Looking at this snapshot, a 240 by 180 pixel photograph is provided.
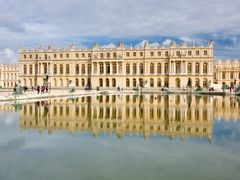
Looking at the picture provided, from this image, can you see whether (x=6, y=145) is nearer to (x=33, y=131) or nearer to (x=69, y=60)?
(x=33, y=131)

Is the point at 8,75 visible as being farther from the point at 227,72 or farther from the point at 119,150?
the point at 119,150

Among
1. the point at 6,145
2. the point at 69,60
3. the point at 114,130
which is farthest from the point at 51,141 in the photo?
the point at 69,60

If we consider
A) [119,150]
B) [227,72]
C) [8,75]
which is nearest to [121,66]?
[227,72]

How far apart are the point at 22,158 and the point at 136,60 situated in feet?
240

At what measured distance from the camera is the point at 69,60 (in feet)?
286

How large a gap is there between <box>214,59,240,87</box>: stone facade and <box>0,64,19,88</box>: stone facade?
72791 mm

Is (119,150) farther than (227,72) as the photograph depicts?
No

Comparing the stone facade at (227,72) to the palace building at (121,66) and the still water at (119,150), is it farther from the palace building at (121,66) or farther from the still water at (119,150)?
the still water at (119,150)

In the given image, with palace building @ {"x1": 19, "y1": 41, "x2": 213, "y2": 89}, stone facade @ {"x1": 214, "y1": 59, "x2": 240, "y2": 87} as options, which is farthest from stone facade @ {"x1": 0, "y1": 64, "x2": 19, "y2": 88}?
stone facade @ {"x1": 214, "y1": 59, "x2": 240, "y2": 87}

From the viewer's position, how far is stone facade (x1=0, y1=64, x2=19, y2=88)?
11212cm

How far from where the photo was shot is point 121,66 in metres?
81.6

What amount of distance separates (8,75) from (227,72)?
7956cm

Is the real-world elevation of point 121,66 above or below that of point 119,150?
above

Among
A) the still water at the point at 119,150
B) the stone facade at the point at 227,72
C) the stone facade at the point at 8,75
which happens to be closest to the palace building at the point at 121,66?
the stone facade at the point at 227,72
